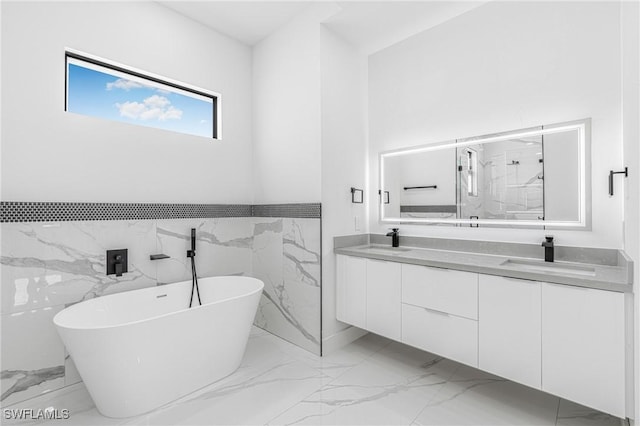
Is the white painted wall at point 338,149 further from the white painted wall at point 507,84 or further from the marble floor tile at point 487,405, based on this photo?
the marble floor tile at point 487,405

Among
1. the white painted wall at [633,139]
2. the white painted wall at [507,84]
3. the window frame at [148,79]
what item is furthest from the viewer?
the window frame at [148,79]

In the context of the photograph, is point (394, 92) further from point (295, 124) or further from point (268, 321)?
point (268, 321)

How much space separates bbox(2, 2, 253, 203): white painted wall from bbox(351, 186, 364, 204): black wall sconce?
1.14 metres

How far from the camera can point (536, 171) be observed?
84.8 inches

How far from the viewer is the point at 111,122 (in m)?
2.32

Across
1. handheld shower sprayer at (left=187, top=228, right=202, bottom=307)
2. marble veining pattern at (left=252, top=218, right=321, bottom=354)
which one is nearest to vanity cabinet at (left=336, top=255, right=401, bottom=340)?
marble veining pattern at (left=252, top=218, right=321, bottom=354)

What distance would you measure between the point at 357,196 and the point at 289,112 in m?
1.02

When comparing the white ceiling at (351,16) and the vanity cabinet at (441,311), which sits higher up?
the white ceiling at (351,16)

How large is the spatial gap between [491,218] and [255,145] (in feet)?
7.64

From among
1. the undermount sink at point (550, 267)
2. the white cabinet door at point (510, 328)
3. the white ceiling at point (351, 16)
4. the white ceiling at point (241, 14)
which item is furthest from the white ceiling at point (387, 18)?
the white cabinet door at point (510, 328)

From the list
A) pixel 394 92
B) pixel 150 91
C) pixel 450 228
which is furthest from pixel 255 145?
pixel 450 228

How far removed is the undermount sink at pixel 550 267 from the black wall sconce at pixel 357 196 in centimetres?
133

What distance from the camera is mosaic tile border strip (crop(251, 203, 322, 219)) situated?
8.67 ft

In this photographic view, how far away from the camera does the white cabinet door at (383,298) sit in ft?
7.64
